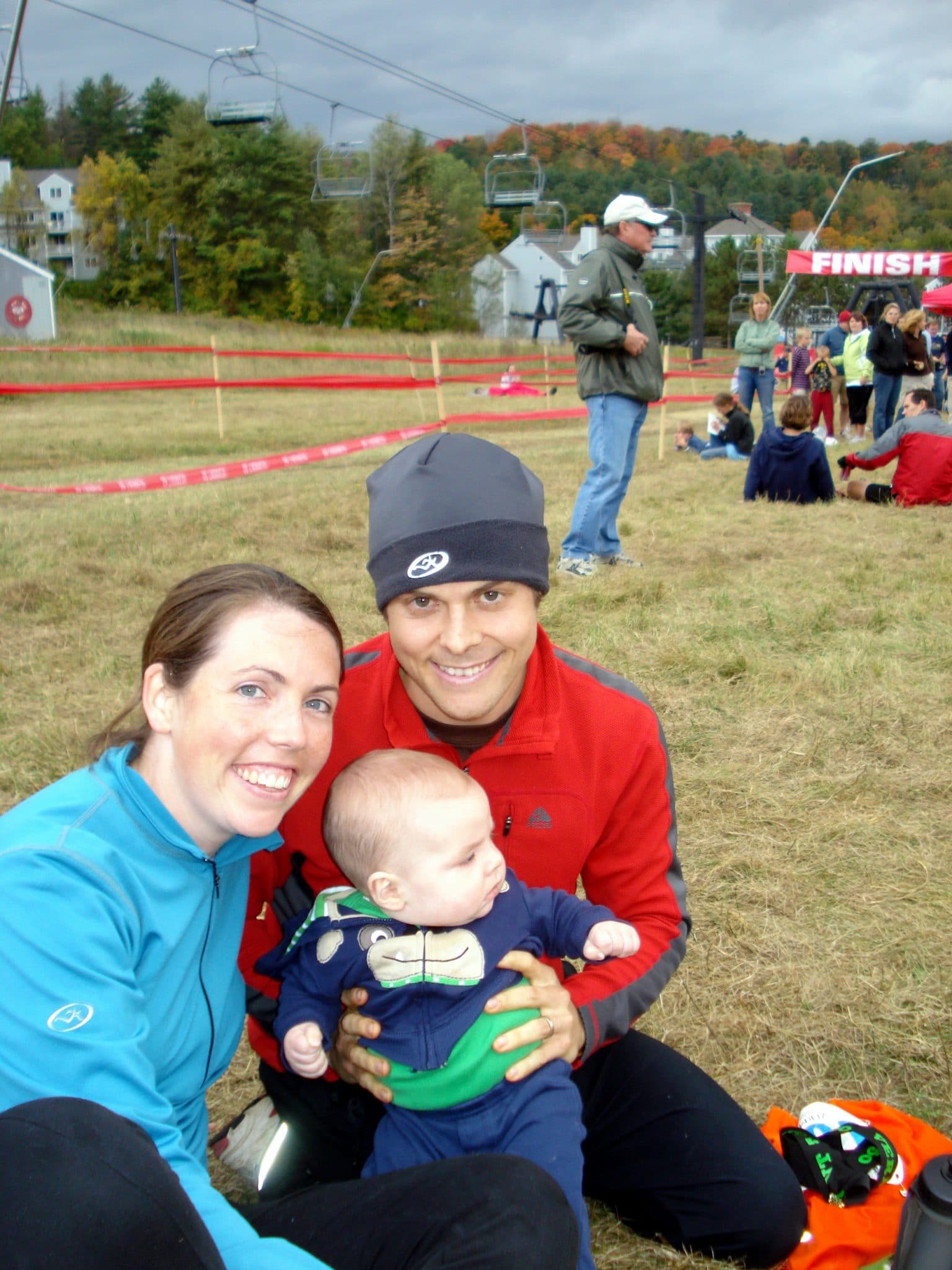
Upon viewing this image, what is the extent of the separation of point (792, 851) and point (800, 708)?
118cm

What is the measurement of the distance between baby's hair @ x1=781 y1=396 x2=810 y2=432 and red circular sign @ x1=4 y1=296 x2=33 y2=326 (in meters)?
41.3

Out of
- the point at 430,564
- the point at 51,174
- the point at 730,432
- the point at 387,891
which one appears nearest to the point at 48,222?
the point at 51,174

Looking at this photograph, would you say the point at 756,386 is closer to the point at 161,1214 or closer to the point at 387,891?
the point at 387,891

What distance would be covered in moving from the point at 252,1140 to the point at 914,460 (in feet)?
27.7

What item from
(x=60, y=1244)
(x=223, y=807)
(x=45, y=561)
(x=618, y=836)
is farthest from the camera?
(x=45, y=561)

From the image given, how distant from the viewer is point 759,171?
98500mm

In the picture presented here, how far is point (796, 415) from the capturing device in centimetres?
879

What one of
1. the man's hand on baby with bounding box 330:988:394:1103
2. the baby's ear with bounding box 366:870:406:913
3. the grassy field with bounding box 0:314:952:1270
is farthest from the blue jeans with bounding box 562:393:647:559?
the man's hand on baby with bounding box 330:988:394:1103

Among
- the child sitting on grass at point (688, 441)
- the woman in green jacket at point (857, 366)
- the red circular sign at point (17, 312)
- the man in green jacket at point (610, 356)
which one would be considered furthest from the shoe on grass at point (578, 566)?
the red circular sign at point (17, 312)

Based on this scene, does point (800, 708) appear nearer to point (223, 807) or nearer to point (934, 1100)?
point (934, 1100)

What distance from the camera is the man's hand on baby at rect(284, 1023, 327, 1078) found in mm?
1758

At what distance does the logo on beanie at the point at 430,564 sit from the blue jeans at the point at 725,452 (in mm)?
10981

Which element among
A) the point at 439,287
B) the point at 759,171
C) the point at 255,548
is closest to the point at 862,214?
the point at 759,171

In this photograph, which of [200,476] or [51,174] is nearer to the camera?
[200,476]
